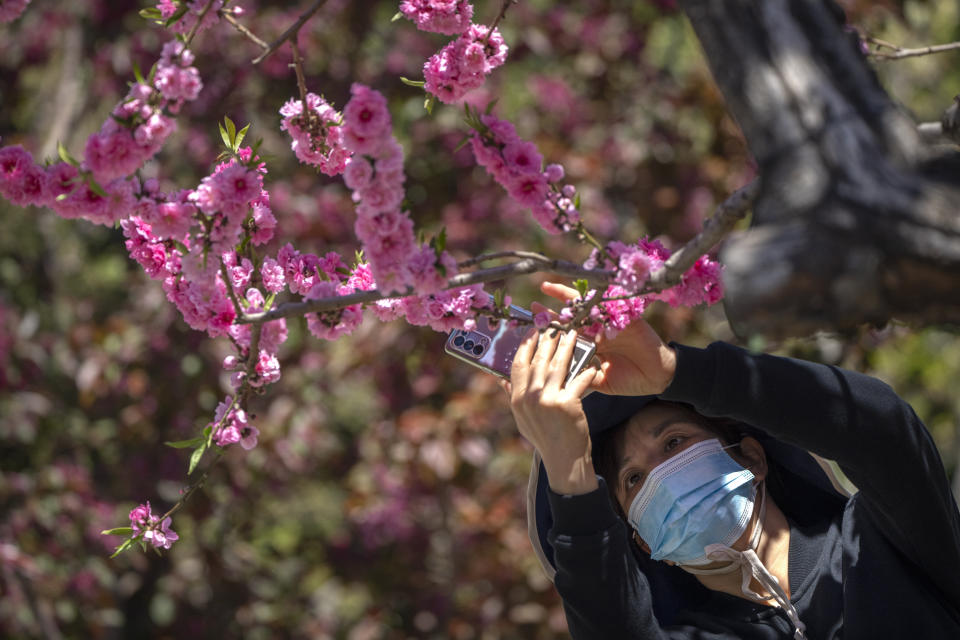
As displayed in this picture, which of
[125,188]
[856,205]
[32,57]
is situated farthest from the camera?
[32,57]

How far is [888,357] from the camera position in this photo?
18.3ft

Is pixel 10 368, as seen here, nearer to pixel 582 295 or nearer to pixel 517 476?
pixel 517 476

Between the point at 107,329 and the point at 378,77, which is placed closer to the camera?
the point at 107,329

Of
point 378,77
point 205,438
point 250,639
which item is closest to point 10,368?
point 250,639

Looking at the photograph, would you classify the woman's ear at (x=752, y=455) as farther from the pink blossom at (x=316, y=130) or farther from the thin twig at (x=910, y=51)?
the pink blossom at (x=316, y=130)

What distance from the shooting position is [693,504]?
176 cm

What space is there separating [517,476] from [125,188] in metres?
2.58

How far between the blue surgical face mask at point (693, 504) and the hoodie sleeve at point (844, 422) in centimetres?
23

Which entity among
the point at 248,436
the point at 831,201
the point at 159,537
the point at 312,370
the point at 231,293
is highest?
the point at 831,201

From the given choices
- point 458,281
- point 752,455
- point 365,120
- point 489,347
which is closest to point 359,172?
point 365,120

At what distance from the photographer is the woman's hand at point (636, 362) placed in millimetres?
1575

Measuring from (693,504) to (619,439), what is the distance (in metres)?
0.21

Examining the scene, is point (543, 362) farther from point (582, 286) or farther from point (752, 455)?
point (752, 455)

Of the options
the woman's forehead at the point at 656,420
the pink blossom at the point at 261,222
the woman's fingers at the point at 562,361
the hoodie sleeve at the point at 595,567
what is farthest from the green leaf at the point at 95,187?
the woman's forehead at the point at 656,420
